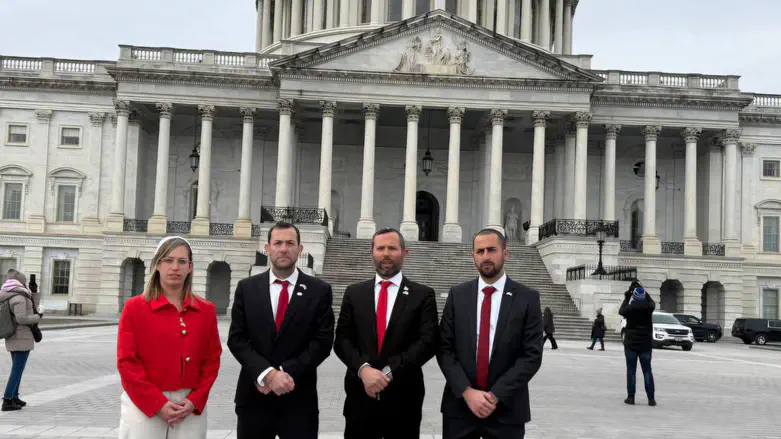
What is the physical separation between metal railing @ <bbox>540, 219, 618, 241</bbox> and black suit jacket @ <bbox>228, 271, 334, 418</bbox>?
3795cm

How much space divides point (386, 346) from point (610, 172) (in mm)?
45273

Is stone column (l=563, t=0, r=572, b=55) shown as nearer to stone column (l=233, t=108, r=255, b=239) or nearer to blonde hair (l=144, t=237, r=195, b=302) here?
stone column (l=233, t=108, r=255, b=239)

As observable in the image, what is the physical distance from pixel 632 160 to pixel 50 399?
157 feet

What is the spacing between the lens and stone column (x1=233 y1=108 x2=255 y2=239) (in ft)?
163

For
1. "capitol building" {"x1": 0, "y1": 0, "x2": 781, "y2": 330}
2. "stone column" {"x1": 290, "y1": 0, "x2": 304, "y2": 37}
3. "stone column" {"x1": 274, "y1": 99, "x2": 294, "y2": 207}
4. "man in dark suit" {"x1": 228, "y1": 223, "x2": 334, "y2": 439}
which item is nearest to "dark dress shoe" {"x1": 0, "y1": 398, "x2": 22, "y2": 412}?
"man in dark suit" {"x1": 228, "y1": 223, "x2": 334, "y2": 439}

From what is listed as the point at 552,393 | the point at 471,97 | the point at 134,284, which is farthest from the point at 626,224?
the point at 552,393

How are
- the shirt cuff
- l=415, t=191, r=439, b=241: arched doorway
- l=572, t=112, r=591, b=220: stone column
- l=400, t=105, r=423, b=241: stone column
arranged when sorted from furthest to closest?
l=415, t=191, r=439, b=241: arched doorway < l=572, t=112, r=591, b=220: stone column < l=400, t=105, r=423, b=241: stone column < the shirt cuff

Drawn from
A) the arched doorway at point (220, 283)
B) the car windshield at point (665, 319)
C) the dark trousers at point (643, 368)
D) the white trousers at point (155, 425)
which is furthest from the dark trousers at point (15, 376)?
the arched doorway at point (220, 283)

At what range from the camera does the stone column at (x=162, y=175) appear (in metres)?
48.9

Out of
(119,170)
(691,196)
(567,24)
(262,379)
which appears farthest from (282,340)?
(567,24)

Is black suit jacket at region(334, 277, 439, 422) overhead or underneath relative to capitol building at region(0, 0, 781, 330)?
underneath

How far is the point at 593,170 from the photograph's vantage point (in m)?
55.5

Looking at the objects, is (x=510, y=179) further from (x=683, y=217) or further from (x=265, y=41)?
(x=265, y=41)

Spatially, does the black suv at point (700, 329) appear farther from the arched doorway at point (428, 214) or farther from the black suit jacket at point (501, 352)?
the black suit jacket at point (501, 352)
